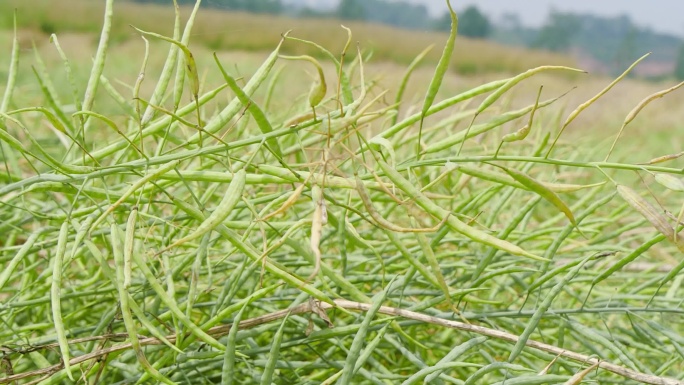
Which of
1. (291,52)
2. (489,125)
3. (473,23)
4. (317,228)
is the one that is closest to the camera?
(317,228)

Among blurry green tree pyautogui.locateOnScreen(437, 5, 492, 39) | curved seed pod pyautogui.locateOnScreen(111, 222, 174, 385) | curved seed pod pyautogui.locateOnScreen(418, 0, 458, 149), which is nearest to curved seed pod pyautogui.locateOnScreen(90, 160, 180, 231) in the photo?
curved seed pod pyautogui.locateOnScreen(111, 222, 174, 385)

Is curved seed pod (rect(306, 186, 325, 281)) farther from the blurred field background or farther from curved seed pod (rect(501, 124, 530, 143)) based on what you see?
the blurred field background

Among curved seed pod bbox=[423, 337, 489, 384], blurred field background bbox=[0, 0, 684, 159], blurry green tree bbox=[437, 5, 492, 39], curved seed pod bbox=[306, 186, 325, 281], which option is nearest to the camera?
curved seed pod bbox=[306, 186, 325, 281]

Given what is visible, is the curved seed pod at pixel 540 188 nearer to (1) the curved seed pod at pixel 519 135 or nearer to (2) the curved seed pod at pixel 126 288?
(1) the curved seed pod at pixel 519 135

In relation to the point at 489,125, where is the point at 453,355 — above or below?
below

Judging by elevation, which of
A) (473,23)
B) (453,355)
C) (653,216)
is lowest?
(473,23)

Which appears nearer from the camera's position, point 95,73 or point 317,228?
point 317,228

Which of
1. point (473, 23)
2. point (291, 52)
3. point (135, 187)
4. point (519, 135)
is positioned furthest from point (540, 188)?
point (473, 23)

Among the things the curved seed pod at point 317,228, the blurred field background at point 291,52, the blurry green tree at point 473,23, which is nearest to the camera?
the curved seed pod at point 317,228

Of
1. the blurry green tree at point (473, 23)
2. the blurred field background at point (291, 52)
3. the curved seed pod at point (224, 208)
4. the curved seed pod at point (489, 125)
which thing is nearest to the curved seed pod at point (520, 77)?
the curved seed pod at point (489, 125)

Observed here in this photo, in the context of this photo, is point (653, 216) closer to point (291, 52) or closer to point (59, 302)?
point (59, 302)

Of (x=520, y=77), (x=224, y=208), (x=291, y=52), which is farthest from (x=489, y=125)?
(x=291, y=52)

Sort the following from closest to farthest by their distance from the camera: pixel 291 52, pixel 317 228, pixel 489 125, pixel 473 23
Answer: pixel 317 228
pixel 489 125
pixel 291 52
pixel 473 23
